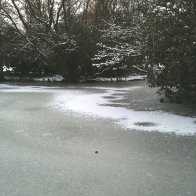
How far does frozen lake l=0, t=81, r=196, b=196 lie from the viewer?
5586mm

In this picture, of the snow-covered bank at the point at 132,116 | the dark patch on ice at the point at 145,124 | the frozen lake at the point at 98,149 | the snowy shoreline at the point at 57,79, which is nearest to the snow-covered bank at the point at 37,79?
the snowy shoreline at the point at 57,79

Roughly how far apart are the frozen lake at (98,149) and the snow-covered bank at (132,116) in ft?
0.08

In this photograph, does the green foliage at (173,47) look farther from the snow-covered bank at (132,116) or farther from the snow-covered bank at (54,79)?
the snow-covered bank at (54,79)

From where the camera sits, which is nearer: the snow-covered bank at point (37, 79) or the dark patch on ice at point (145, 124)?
the dark patch on ice at point (145, 124)

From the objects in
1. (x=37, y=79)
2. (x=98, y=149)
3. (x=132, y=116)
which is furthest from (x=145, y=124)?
(x=37, y=79)

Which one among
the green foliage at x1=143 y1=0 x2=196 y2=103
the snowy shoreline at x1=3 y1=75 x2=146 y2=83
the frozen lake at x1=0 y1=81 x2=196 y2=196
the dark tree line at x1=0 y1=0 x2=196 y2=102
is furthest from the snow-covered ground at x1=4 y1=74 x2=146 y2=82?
the green foliage at x1=143 y1=0 x2=196 y2=103

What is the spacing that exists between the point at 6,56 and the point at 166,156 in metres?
20.8

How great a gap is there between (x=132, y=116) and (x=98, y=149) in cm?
344

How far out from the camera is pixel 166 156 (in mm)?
7094

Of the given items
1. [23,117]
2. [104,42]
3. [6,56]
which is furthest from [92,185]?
[6,56]

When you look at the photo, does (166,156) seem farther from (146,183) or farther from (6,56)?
(6,56)

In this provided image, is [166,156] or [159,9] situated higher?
[159,9]

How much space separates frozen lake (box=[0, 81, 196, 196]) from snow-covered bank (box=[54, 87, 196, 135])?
0.08 feet

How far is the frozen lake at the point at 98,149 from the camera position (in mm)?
5586
